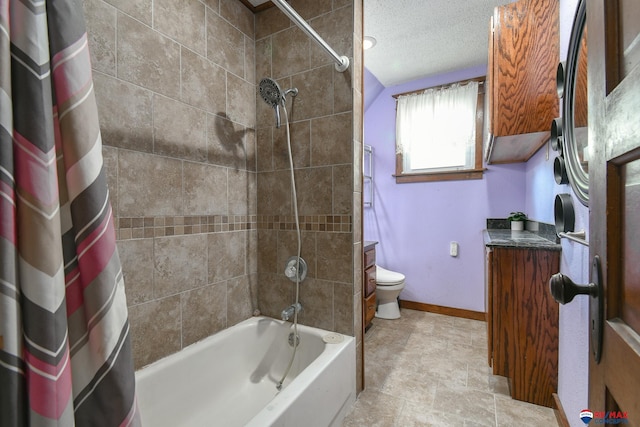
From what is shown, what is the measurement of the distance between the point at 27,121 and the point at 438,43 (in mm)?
2669

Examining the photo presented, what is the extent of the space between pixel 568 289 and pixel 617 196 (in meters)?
0.18

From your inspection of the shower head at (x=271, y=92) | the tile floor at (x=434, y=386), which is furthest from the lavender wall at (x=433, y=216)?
the shower head at (x=271, y=92)

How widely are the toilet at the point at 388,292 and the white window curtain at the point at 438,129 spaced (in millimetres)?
1175

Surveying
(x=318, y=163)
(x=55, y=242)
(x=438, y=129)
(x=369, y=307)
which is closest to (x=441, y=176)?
(x=438, y=129)

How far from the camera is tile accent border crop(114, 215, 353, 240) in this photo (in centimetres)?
113

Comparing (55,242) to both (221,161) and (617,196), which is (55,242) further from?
(221,161)

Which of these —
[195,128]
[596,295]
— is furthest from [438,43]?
[596,295]

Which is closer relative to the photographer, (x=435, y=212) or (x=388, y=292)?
(x=388, y=292)

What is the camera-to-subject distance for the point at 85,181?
0.48 m

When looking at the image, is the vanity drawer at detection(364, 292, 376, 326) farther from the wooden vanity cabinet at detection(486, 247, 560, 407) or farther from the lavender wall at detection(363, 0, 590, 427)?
the wooden vanity cabinet at detection(486, 247, 560, 407)

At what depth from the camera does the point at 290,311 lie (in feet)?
4.96

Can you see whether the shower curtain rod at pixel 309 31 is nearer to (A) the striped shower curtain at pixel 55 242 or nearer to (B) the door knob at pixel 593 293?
(A) the striped shower curtain at pixel 55 242

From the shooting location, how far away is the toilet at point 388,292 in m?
2.57

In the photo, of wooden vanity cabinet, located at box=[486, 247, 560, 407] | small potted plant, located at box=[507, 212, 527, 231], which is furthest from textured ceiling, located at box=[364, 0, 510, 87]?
wooden vanity cabinet, located at box=[486, 247, 560, 407]
